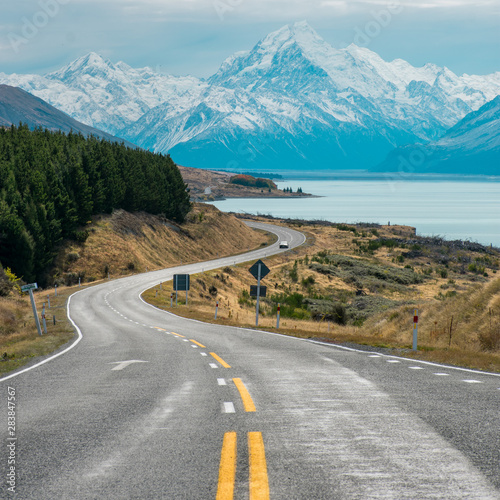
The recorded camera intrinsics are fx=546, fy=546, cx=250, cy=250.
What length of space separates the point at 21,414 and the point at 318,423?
4.42 m

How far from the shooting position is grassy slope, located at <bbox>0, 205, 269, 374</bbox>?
21.9 metres

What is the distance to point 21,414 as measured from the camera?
8.16 meters

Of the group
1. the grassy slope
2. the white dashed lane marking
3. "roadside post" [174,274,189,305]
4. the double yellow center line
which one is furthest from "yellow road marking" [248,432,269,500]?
"roadside post" [174,274,189,305]

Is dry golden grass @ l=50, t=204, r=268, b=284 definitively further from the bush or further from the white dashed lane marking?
the white dashed lane marking

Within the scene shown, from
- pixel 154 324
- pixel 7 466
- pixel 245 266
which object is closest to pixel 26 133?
pixel 245 266

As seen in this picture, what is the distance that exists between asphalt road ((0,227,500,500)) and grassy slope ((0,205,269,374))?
510 cm

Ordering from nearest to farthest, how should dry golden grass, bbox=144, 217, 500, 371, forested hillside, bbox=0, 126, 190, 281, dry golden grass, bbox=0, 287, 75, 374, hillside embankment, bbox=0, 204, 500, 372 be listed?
dry golden grass, bbox=144, 217, 500, 371 < dry golden grass, bbox=0, 287, 75, 374 < hillside embankment, bbox=0, 204, 500, 372 < forested hillside, bbox=0, 126, 190, 281

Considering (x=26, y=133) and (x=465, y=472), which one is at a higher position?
(x=26, y=133)

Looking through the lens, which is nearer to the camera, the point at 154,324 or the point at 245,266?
the point at 154,324

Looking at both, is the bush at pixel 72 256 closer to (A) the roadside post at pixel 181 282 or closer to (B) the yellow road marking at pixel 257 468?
(A) the roadside post at pixel 181 282

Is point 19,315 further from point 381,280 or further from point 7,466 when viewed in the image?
point 381,280

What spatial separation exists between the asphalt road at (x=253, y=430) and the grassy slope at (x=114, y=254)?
201 inches

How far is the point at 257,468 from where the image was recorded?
561 centimetres

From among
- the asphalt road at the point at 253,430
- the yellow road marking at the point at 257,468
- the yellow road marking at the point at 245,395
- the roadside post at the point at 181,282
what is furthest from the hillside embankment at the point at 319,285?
the yellow road marking at the point at 257,468
